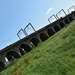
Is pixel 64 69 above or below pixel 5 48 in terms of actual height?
below

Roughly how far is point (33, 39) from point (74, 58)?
3892 centimetres

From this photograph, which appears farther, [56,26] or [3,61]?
[56,26]

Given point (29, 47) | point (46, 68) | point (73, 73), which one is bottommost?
point (73, 73)

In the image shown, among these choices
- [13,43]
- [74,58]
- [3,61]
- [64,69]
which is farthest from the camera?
[13,43]

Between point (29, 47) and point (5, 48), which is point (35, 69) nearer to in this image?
point (5, 48)

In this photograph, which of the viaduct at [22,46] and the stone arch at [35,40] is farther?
the stone arch at [35,40]

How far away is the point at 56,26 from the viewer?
241 ft

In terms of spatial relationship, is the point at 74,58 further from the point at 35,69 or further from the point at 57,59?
the point at 35,69

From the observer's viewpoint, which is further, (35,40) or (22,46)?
(35,40)

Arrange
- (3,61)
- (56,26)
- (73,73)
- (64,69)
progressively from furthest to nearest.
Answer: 1. (56,26)
2. (3,61)
3. (64,69)
4. (73,73)

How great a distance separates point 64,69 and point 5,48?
27058 mm

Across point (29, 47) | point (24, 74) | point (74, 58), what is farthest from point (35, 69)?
point (29, 47)

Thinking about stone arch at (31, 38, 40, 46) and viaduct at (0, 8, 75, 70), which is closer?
viaduct at (0, 8, 75, 70)

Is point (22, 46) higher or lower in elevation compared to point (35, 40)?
higher
